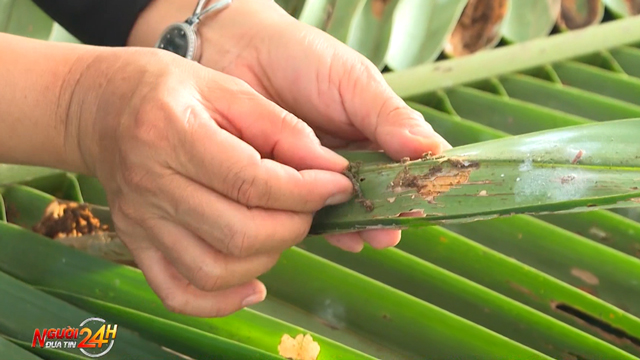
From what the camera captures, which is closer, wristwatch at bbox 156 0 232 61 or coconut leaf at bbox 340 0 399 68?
wristwatch at bbox 156 0 232 61

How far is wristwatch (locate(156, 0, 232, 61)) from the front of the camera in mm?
731

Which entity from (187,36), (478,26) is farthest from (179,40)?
(478,26)

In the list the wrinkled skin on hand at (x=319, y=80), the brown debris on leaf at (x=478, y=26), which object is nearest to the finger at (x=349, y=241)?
the wrinkled skin on hand at (x=319, y=80)

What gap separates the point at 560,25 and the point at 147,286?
2.68 feet

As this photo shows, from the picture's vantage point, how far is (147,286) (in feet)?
2.11

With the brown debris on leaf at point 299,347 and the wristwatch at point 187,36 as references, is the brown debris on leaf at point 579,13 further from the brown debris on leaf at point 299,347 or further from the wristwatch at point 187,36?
the brown debris on leaf at point 299,347

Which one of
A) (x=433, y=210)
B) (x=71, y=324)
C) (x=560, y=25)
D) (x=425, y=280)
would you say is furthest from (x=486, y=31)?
(x=71, y=324)

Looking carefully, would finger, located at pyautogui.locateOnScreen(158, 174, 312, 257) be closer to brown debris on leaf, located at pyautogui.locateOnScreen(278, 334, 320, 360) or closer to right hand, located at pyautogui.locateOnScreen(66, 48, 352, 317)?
right hand, located at pyautogui.locateOnScreen(66, 48, 352, 317)

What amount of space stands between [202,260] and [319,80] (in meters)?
0.24

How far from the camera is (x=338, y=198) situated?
1.76ft

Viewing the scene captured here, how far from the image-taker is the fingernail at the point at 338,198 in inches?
20.9

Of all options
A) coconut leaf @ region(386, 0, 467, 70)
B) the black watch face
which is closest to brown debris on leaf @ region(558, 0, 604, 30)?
coconut leaf @ region(386, 0, 467, 70)

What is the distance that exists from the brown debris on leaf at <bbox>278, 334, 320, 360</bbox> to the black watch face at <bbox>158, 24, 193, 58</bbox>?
36cm

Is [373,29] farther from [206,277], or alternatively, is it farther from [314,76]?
[206,277]
